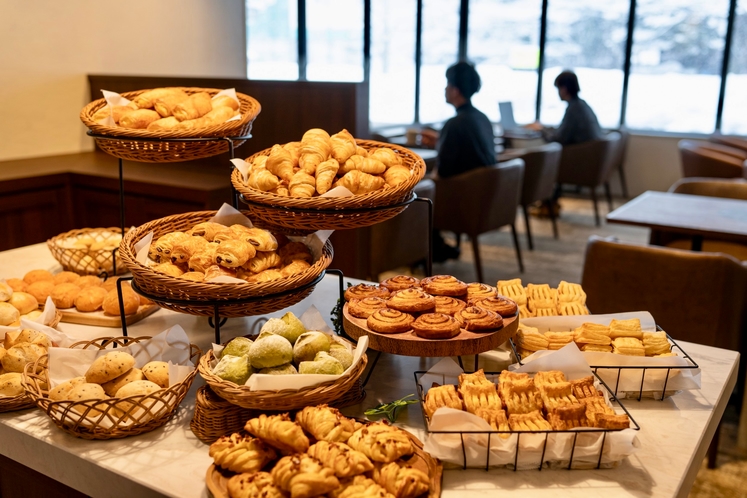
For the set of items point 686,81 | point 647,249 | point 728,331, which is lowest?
point 728,331

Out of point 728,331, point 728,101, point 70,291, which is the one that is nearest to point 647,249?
point 728,331

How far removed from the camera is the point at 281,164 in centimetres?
148

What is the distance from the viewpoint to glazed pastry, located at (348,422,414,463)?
98 cm

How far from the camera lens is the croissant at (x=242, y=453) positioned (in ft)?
3.27

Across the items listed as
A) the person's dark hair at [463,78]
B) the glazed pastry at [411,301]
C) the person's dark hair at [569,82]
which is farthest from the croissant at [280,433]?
the person's dark hair at [569,82]

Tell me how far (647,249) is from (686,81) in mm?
6023

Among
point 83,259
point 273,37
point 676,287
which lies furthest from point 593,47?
point 83,259

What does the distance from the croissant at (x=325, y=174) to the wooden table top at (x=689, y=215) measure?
6.35 feet

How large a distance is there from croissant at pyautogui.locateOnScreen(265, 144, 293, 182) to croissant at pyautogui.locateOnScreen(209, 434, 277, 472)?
23.9 inches

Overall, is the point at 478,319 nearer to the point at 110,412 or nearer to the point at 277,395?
the point at 277,395

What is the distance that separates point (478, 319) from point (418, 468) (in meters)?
0.33

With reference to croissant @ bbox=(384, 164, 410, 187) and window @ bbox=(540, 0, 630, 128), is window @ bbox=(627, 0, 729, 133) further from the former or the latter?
croissant @ bbox=(384, 164, 410, 187)

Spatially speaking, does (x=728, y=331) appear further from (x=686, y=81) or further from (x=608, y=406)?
(x=686, y=81)

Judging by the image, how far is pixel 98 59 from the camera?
4355 millimetres
